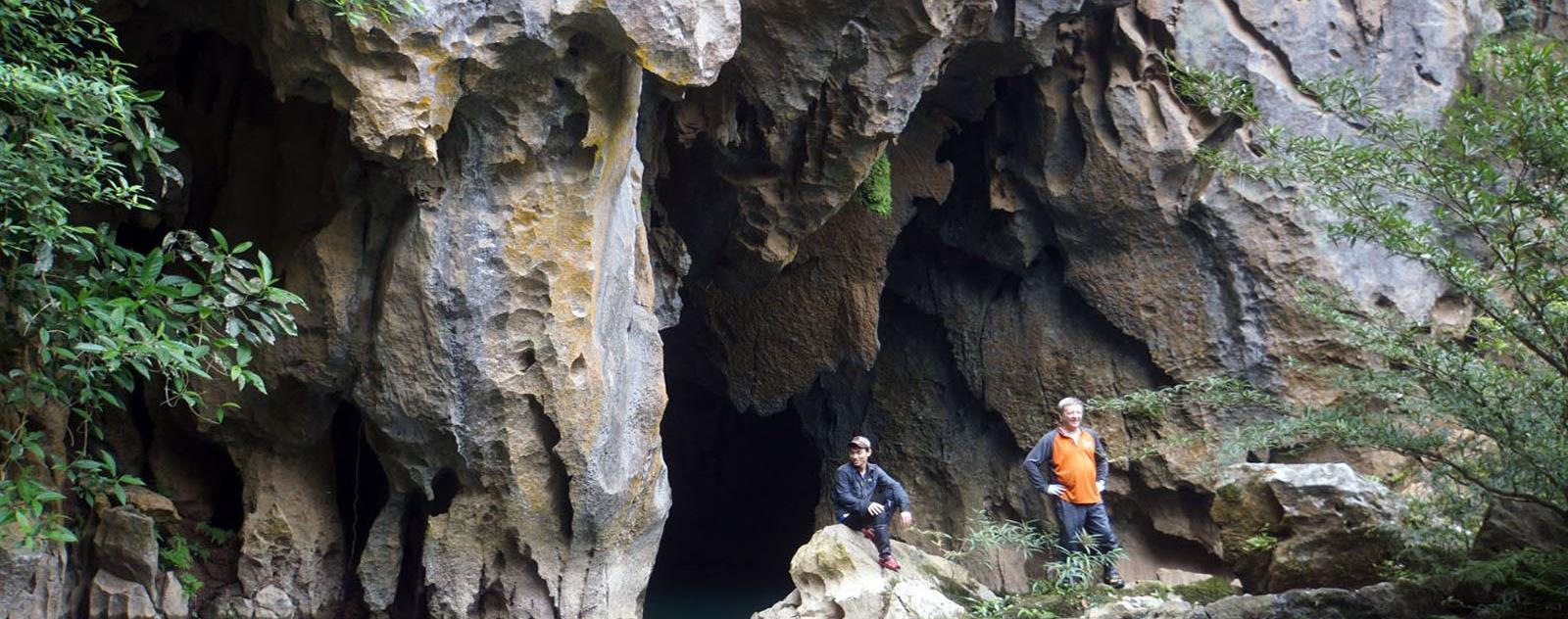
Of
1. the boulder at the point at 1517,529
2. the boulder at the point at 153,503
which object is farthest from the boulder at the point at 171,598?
the boulder at the point at 1517,529

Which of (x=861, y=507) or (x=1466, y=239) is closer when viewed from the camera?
(x=861, y=507)

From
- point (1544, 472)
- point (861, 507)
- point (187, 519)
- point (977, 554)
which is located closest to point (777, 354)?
point (977, 554)

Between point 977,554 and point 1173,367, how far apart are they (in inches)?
110

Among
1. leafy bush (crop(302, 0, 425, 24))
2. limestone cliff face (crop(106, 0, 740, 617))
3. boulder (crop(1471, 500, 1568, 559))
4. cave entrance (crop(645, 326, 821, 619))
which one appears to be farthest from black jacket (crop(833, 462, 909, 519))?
cave entrance (crop(645, 326, 821, 619))

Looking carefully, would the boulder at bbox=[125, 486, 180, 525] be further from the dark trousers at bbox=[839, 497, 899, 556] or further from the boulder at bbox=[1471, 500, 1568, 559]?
the boulder at bbox=[1471, 500, 1568, 559]

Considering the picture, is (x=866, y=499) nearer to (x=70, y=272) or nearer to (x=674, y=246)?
(x=674, y=246)

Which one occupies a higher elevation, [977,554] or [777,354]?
[777,354]

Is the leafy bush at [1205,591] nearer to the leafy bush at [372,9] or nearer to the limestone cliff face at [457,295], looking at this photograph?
the limestone cliff face at [457,295]

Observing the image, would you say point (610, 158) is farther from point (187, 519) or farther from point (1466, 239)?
point (1466, 239)

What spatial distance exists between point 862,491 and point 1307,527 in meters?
2.94

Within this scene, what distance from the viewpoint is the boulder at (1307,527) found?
26.1ft

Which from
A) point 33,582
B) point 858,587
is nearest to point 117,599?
point 33,582

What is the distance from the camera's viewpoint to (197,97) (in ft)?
31.7

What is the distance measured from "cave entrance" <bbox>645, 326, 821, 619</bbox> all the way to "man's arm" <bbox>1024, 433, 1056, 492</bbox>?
27.5ft
